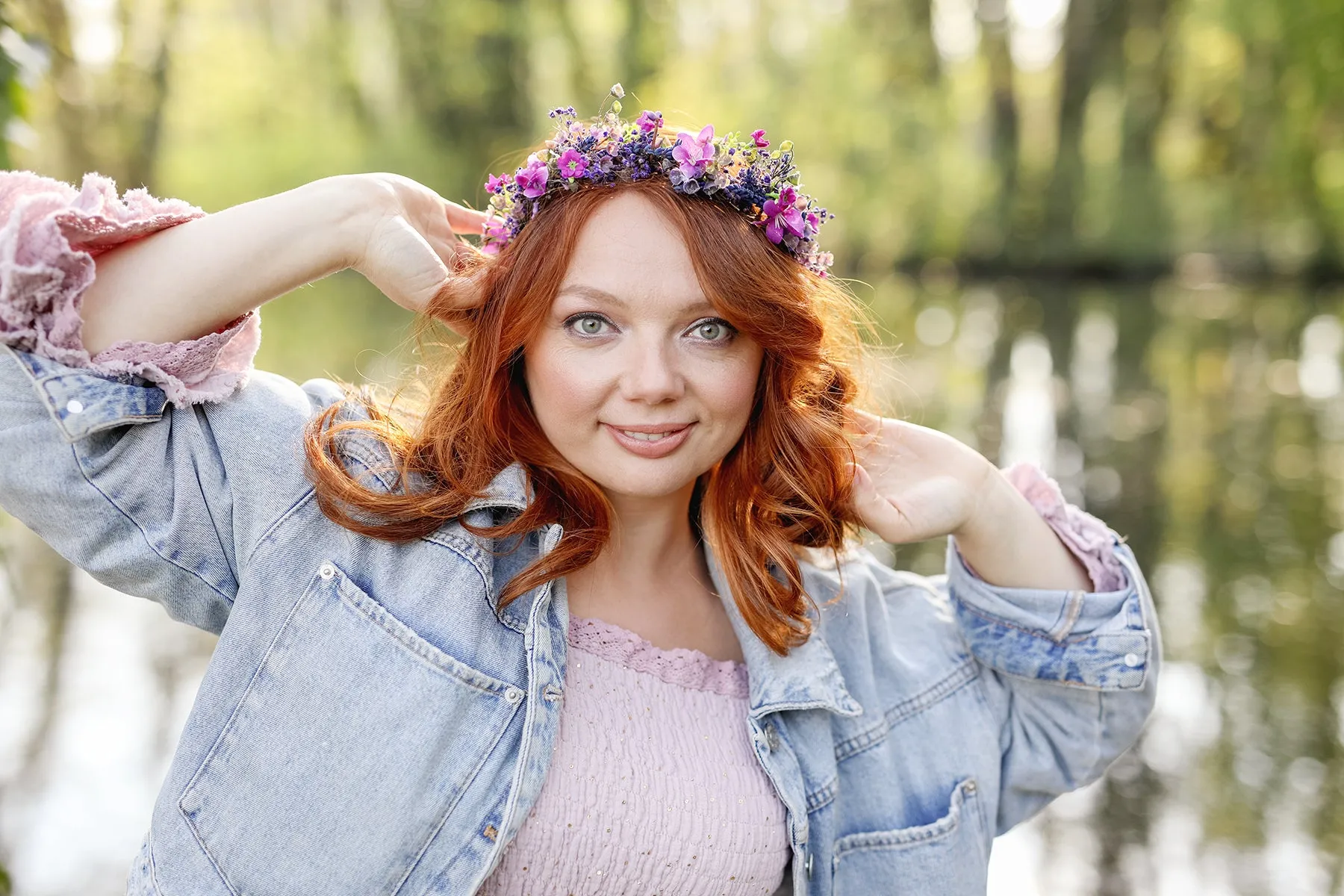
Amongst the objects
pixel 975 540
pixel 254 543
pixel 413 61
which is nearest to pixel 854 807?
pixel 975 540

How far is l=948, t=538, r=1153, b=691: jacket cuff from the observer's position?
2240mm

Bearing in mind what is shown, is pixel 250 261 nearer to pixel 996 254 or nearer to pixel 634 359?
pixel 634 359

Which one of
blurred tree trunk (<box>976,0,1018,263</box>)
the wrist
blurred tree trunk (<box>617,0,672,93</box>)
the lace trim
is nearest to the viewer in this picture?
the wrist

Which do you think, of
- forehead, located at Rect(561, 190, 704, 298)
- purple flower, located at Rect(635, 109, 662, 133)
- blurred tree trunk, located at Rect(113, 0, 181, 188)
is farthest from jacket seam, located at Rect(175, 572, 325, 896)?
blurred tree trunk, located at Rect(113, 0, 181, 188)

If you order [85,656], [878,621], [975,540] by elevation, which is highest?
[975,540]

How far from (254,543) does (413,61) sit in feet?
60.7

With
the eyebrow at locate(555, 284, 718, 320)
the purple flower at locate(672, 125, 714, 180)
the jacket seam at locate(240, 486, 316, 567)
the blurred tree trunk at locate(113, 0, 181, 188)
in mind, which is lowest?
the blurred tree trunk at locate(113, 0, 181, 188)

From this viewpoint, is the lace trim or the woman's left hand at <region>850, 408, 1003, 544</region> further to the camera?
the woman's left hand at <region>850, 408, 1003, 544</region>

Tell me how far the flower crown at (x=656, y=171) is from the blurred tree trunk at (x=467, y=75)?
16525 millimetres

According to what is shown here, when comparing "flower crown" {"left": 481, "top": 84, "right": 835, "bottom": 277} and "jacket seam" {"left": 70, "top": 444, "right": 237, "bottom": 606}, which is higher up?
"flower crown" {"left": 481, "top": 84, "right": 835, "bottom": 277}

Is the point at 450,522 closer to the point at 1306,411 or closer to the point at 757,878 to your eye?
the point at 757,878

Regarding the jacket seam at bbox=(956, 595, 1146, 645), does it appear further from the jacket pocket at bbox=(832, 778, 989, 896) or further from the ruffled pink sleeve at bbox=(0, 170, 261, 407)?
the ruffled pink sleeve at bbox=(0, 170, 261, 407)

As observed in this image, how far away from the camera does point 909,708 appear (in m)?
2.28

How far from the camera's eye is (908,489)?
2283 millimetres
